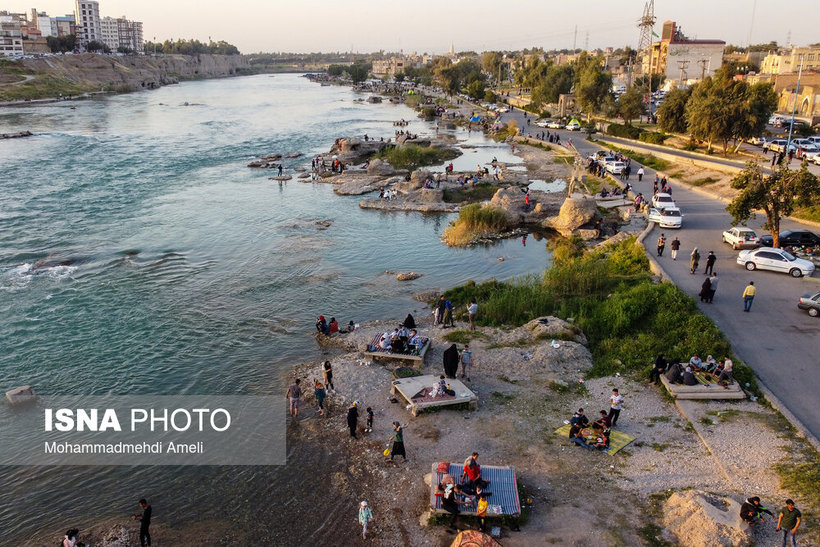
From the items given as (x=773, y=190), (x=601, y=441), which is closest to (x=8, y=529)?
(x=601, y=441)

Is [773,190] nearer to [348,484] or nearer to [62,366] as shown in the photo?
[348,484]

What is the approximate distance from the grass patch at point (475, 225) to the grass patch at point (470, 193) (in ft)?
24.6

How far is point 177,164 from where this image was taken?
2410 inches

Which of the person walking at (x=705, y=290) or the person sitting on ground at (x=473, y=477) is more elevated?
the person walking at (x=705, y=290)

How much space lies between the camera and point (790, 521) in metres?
11.6

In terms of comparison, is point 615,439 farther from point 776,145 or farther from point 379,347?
point 776,145

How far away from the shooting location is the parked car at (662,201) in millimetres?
35281

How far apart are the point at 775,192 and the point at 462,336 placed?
53.1 ft

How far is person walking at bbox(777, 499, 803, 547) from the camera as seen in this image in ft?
37.9

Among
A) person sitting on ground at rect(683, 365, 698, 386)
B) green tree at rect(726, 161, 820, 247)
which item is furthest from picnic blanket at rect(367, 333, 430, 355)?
green tree at rect(726, 161, 820, 247)

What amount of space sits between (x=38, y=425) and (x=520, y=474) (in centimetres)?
1420

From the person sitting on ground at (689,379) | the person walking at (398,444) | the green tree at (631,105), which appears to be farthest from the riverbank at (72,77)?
the person sitting on ground at (689,379)

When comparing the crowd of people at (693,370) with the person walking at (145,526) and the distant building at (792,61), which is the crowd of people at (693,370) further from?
the distant building at (792,61)

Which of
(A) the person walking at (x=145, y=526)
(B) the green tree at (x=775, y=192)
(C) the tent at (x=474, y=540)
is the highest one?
(B) the green tree at (x=775, y=192)
